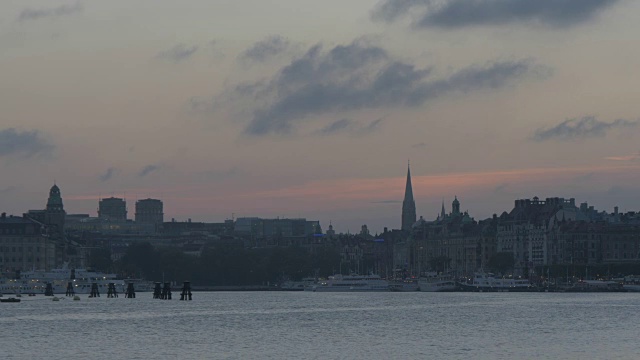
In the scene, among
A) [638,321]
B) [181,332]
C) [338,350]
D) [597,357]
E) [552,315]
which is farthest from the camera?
[552,315]

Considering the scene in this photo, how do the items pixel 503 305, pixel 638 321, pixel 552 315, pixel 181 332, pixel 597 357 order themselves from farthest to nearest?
pixel 503 305
pixel 552 315
pixel 638 321
pixel 181 332
pixel 597 357

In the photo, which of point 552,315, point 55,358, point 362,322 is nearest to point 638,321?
point 552,315

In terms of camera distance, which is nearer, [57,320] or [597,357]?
[597,357]

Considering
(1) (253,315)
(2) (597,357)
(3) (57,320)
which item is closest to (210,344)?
(2) (597,357)

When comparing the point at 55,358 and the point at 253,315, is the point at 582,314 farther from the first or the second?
the point at 55,358

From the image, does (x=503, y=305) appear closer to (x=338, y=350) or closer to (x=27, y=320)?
(x=27, y=320)

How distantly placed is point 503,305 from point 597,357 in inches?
3962

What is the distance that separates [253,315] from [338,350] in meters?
62.4

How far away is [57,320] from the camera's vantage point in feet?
497

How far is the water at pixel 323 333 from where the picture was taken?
103 m

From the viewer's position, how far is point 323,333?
413 feet

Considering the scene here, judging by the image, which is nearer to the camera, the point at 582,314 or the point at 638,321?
the point at 638,321

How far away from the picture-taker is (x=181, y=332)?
126562mm

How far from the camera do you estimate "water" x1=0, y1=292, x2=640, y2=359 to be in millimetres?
102750
